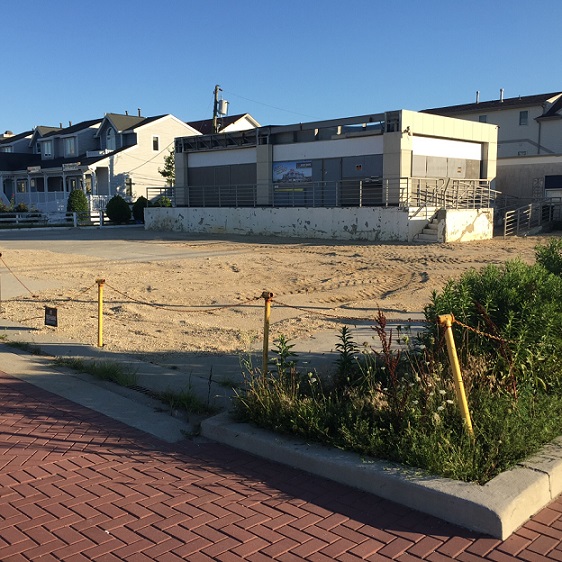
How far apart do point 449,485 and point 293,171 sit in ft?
111

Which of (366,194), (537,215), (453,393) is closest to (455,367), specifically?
(453,393)

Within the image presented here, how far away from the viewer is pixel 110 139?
2377 inches

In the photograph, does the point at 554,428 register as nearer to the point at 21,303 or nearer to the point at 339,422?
the point at 339,422

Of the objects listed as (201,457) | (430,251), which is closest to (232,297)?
(201,457)

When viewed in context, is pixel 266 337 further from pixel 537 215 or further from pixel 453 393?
pixel 537 215

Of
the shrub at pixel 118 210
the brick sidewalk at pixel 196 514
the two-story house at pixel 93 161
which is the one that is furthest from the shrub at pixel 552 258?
the two-story house at pixel 93 161

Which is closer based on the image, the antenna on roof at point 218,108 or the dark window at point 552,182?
the dark window at point 552,182

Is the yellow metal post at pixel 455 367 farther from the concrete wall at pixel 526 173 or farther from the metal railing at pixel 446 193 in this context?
the concrete wall at pixel 526 173

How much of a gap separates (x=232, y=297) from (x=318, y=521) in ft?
33.5

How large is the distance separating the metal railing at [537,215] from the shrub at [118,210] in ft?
86.8

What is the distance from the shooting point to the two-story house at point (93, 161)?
56.3 m

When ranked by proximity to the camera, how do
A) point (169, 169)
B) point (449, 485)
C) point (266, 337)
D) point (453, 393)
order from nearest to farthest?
point (449, 485) < point (453, 393) < point (266, 337) < point (169, 169)

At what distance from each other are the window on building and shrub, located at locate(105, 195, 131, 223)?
17.3 metres

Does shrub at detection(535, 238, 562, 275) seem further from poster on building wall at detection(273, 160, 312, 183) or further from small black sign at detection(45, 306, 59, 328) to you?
poster on building wall at detection(273, 160, 312, 183)
